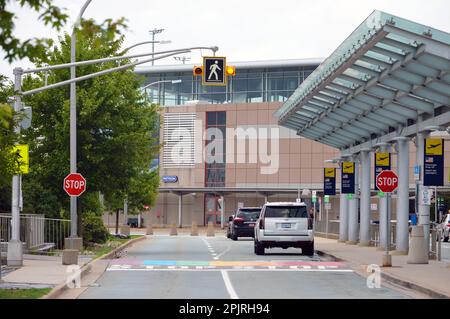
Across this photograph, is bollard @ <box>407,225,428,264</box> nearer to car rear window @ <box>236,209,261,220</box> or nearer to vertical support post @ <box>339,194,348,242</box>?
vertical support post @ <box>339,194,348,242</box>

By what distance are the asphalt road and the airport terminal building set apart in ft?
234

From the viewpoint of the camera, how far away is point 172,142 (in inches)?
4363

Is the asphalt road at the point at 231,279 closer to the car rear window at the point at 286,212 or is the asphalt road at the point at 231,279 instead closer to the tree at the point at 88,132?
the car rear window at the point at 286,212

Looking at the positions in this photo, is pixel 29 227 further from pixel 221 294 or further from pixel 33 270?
pixel 221 294

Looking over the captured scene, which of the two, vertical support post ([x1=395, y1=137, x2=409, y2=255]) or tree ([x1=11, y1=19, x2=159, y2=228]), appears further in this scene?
tree ([x1=11, y1=19, x2=159, y2=228])

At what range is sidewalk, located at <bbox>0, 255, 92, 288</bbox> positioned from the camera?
70.4 ft

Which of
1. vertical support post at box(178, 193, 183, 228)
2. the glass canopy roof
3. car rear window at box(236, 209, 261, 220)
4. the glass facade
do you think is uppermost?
the glass facade

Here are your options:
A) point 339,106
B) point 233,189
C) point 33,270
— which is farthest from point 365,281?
point 233,189

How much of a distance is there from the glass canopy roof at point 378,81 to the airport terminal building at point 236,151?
60848 mm

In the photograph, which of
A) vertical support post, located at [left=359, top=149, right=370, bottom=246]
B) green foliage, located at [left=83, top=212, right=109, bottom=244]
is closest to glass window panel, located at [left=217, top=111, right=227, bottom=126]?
green foliage, located at [left=83, top=212, right=109, bottom=244]

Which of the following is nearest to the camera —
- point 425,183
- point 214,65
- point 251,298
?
point 251,298

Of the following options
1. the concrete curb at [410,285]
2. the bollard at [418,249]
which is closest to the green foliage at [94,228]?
the bollard at [418,249]

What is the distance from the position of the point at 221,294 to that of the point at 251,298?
3.40 feet

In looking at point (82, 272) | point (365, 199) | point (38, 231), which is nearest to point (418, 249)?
point (82, 272)
